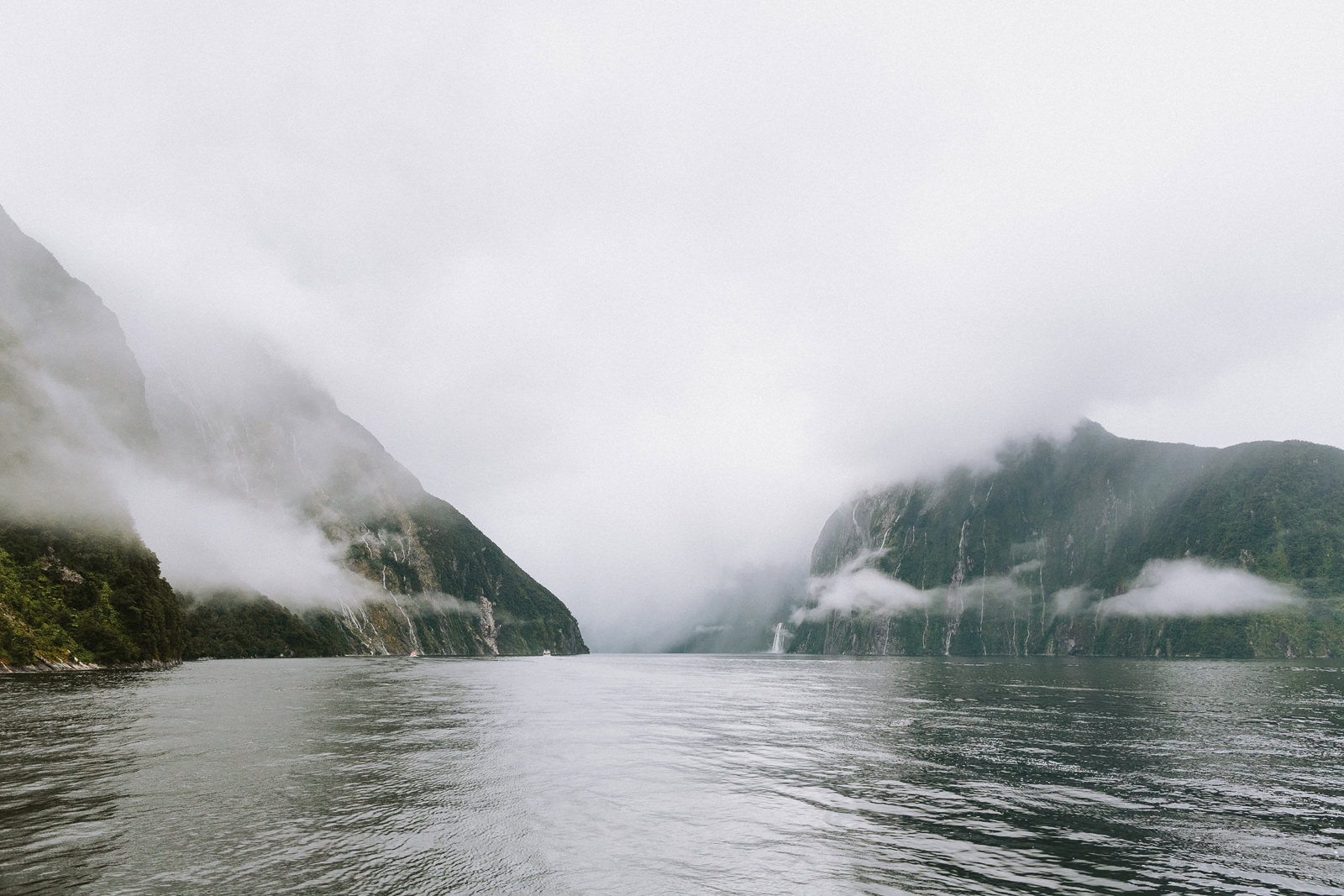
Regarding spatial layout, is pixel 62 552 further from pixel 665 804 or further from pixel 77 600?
pixel 665 804

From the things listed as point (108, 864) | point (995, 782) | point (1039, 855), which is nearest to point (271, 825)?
point (108, 864)

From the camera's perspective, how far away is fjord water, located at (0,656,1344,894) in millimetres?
16359

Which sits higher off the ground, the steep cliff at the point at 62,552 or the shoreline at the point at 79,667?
the steep cliff at the point at 62,552

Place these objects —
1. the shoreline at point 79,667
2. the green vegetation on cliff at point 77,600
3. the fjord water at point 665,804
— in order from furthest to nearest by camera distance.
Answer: the green vegetation on cliff at point 77,600
the shoreline at point 79,667
the fjord water at point 665,804

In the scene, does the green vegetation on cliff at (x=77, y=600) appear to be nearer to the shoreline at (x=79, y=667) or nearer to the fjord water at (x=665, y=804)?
the shoreline at (x=79, y=667)

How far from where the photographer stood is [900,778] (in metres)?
29.1

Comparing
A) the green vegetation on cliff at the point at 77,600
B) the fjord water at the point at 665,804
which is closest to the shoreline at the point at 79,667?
the green vegetation on cliff at the point at 77,600

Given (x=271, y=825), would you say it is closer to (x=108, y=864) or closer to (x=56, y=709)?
(x=108, y=864)

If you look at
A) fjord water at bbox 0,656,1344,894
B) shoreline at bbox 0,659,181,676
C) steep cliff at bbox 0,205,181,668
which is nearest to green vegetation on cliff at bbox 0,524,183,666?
steep cliff at bbox 0,205,181,668

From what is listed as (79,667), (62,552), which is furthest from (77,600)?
(79,667)

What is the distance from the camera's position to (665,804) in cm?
2425

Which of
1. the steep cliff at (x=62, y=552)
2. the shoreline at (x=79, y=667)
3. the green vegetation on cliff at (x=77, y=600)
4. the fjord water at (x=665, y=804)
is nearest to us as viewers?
the fjord water at (x=665, y=804)

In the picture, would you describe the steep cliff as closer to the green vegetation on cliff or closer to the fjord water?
the green vegetation on cliff

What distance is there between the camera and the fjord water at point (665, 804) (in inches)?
644
